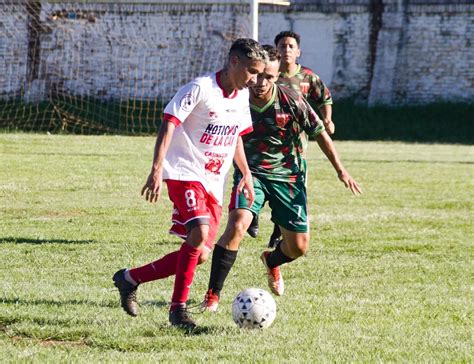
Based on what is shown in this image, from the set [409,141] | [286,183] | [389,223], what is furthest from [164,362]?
[409,141]

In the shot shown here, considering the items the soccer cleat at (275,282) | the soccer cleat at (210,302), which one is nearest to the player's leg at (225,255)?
the soccer cleat at (210,302)

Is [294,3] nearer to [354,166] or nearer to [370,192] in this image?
[354,166]

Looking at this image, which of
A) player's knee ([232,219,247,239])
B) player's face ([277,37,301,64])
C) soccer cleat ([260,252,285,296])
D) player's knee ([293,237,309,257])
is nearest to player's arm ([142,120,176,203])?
player's knee ([232,219,247,239])

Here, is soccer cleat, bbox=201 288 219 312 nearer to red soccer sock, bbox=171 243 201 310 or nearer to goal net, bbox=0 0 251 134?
red soccer sock, bbox=171 243 201 310

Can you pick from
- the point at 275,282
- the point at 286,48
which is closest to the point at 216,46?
the point at 286,48

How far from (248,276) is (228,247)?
1.55 m

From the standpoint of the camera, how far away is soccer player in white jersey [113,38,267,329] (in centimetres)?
649

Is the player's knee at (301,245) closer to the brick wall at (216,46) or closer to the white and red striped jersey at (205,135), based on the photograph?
the white and red striped jersey at (205,135)

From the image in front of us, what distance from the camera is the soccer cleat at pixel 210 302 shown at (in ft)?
23.0

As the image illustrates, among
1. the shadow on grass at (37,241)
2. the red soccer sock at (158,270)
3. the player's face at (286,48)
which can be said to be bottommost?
the shadow on grass at (37,241)

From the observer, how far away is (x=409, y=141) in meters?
29.4

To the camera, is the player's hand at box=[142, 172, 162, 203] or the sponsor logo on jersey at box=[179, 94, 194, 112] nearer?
the player's hand at box=[142, 172, 162, 203]

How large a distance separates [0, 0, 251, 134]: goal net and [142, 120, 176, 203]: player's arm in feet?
76.1

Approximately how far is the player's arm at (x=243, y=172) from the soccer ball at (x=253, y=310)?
880 millimetres
